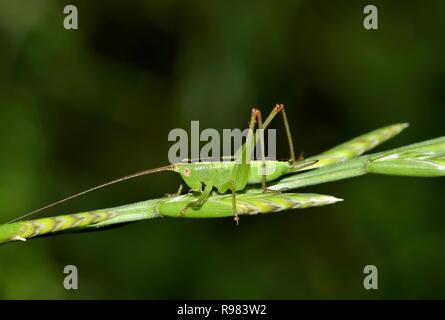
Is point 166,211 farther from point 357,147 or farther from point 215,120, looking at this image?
point 215,120

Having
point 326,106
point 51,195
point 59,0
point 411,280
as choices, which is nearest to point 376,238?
point 411,280

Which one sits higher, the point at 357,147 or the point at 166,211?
the point at 357,147

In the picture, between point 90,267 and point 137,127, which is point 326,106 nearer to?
point 137,127

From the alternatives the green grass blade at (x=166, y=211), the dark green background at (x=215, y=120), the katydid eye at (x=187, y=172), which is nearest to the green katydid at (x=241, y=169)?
the katydid eye at (x=187, y=172)

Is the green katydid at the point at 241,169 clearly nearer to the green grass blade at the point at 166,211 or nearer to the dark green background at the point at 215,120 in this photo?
the green grass blade at the point at 166,211

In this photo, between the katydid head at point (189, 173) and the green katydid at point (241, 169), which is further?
the katydid head at point (189, 173)

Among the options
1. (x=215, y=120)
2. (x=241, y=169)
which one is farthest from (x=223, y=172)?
(x=215, y=120)

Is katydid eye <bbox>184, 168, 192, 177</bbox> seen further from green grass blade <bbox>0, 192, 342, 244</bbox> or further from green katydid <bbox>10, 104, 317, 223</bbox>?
green grass blade <bbox>0, 192, 342, 244</bbox>

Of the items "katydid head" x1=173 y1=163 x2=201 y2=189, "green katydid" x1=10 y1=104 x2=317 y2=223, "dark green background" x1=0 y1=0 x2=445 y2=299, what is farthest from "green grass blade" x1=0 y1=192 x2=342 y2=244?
"dark green background" x1=0 y1=0 x2=445 y2=299
